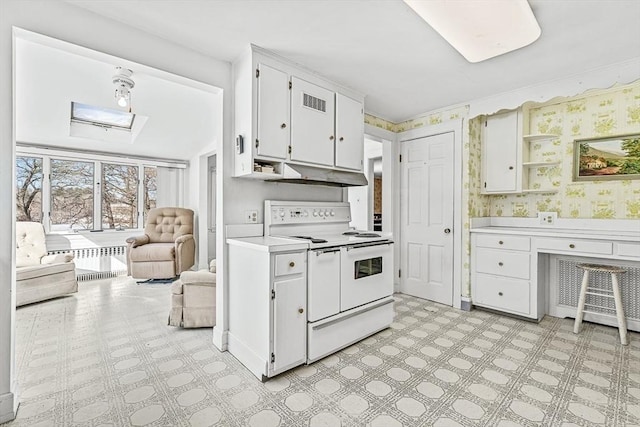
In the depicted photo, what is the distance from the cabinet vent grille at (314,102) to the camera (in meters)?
2.59

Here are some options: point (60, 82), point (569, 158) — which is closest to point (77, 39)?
point (60, 82)

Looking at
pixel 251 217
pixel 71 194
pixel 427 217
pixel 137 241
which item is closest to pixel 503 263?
pixel 427 217

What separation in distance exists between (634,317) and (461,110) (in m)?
2.57

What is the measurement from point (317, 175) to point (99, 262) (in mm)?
4224

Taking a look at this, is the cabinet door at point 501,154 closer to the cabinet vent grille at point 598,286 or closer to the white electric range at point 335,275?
the cabinet vent grille at point 598,286

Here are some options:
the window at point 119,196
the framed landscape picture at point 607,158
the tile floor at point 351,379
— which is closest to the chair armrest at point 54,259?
the tile floor at point 351,379

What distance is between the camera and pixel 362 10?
1.83 m

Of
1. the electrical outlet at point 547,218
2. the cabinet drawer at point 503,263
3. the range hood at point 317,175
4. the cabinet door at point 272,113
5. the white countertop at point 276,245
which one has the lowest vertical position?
the cabinet drawer at point 503,263

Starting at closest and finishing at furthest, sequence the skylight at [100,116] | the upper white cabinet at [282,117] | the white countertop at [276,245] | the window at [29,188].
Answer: the white countertop at [276,245], the upper white cabinet at [282,117], the skylight at [100,116], the window at [29,188]

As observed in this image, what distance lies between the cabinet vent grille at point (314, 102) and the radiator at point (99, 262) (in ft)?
13.9

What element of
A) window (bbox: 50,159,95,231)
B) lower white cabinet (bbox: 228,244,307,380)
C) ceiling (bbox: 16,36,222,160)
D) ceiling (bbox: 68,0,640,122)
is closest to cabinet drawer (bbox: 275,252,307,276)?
lower white cabinet (bbox: 228,244,307,380)

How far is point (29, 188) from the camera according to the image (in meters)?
4.34

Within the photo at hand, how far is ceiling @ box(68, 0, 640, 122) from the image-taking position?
1.80 m

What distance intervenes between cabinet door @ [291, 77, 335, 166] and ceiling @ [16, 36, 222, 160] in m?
0.64
